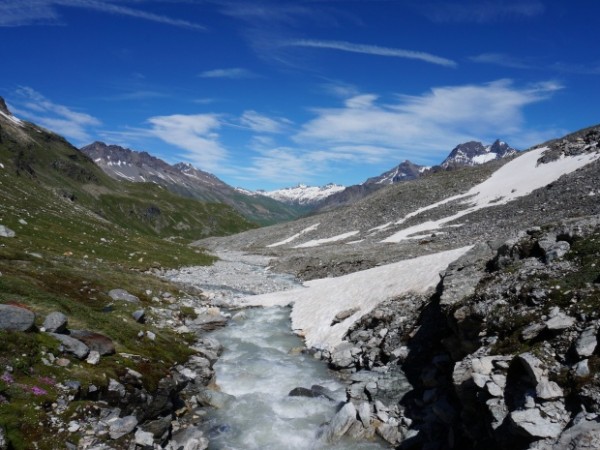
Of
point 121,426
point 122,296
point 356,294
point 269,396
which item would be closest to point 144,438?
point 121,426

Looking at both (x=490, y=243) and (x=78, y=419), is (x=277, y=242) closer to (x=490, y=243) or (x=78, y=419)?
(x=490, y=243)

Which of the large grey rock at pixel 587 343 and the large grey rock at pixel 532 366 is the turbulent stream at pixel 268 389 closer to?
the large grey rock at pixel 532 366

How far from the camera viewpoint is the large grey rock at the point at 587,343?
13.7 meters

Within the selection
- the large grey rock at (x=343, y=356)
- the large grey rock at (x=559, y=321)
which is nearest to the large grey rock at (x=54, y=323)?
the large grey rock at (x=343, y=356)

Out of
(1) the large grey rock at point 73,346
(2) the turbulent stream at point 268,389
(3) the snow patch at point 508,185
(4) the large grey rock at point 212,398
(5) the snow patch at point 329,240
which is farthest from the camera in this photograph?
(5) the snow patch at point 329,240

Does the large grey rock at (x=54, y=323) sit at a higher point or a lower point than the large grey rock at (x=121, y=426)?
higher

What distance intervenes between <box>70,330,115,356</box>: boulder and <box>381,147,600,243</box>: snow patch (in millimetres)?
74116

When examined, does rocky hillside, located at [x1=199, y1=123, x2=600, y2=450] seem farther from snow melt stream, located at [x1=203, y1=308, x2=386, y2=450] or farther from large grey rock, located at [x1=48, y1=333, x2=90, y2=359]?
large grey rock, located at [x1=48, y1=333, x2=90, y2=359]

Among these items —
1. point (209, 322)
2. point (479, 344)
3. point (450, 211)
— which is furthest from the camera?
point (450, 211)

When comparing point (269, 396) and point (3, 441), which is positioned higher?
point (3, 441)

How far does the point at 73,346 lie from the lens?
19.0 metres

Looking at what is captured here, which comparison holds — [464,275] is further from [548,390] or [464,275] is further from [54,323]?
[54,323]

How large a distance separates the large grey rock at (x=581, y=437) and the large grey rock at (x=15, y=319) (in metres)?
19.9

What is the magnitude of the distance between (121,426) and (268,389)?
9460 millimetres
